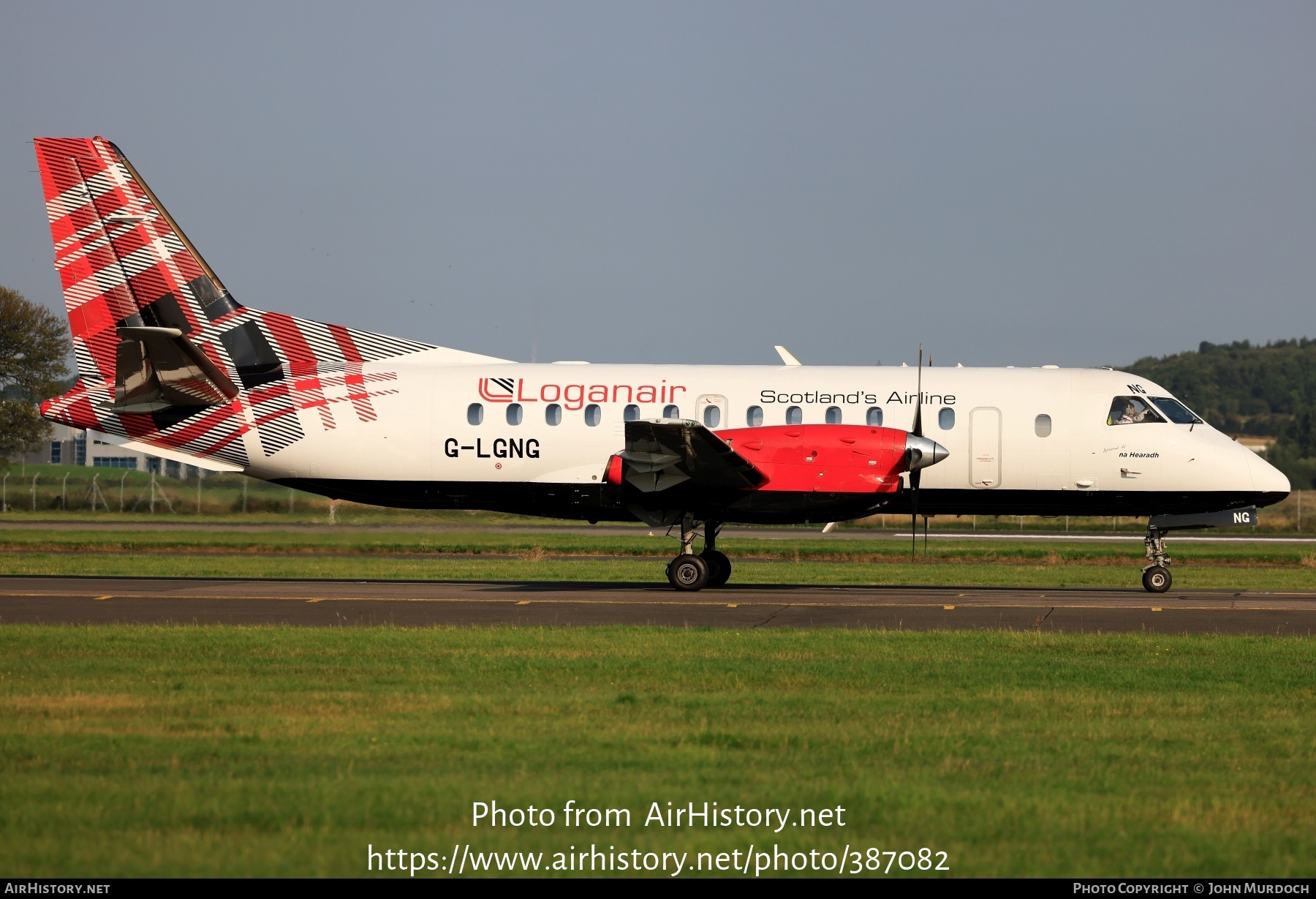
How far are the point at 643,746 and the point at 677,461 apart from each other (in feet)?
39.3

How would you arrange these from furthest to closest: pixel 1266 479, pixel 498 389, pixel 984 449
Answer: pixel 498 389, pixel 984 449, pixel 1266 479

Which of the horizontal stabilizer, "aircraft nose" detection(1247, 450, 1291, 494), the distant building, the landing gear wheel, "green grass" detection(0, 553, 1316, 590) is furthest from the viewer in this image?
the distant building

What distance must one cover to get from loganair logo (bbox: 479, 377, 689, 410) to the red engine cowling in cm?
202

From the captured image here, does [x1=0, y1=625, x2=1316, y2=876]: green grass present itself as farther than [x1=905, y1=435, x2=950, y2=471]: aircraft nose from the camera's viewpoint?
No

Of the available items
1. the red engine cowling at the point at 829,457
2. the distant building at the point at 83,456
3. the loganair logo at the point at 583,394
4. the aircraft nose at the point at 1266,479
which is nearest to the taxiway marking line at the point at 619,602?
the red engine cowling at the point at 829,457

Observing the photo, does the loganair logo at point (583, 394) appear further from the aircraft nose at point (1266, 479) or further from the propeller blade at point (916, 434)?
the aircraft nose at point (1266, 479)

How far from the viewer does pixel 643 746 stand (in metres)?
9.60

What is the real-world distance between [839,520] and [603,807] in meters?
14.6

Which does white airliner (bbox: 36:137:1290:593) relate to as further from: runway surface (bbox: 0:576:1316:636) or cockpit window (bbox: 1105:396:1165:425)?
runway surface (bbox: 0:576:1316:636)

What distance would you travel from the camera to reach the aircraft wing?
20.7 m

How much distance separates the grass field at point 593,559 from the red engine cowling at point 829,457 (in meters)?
5.05

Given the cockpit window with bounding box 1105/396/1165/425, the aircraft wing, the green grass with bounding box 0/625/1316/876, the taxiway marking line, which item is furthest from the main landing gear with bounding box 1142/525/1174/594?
the green grass with bounding box 0/625/1316/876

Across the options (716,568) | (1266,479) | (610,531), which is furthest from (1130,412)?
(610,531)

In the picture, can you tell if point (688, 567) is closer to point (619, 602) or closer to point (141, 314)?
point (619, 602)
